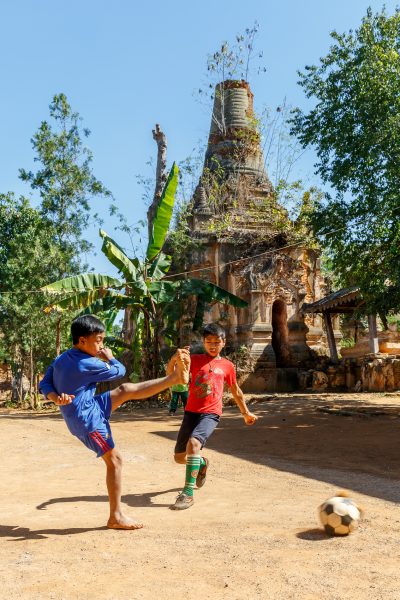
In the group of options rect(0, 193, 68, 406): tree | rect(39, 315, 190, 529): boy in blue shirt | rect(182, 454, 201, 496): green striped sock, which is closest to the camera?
rect(39, 315, 190, 529): boy in blue shirt

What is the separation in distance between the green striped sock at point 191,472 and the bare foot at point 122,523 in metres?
0.78

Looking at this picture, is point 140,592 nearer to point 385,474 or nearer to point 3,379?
point 385,474

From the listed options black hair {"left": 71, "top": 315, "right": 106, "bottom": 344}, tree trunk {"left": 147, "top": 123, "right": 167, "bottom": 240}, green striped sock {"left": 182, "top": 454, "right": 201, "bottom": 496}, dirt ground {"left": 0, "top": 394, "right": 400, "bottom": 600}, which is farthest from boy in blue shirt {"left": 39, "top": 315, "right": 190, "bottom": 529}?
tree trunk {"left": 147, "top": 123, "right": 167, "bottom": 240}

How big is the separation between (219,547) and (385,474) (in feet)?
11.9

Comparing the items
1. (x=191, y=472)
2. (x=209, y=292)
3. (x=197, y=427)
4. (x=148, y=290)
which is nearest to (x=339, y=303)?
(x=209, y=292)

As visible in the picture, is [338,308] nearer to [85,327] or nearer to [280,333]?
[280,333]

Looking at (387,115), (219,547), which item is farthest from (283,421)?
(219,547)

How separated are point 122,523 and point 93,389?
91 cm

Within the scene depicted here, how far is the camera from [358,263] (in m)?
14.5

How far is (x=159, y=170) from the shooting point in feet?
74.1

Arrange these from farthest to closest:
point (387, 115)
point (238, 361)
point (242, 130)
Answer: point (242, 130) < point (238, 361) < point (387, 115)

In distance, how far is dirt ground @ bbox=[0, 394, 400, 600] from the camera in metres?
2.90

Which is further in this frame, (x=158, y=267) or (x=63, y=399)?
(x=158, y=267)

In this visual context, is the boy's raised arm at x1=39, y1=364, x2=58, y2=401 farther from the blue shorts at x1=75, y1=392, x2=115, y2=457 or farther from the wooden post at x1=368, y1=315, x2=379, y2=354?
the wooden post at x1=368, y1=315, x2=379, y2=354
